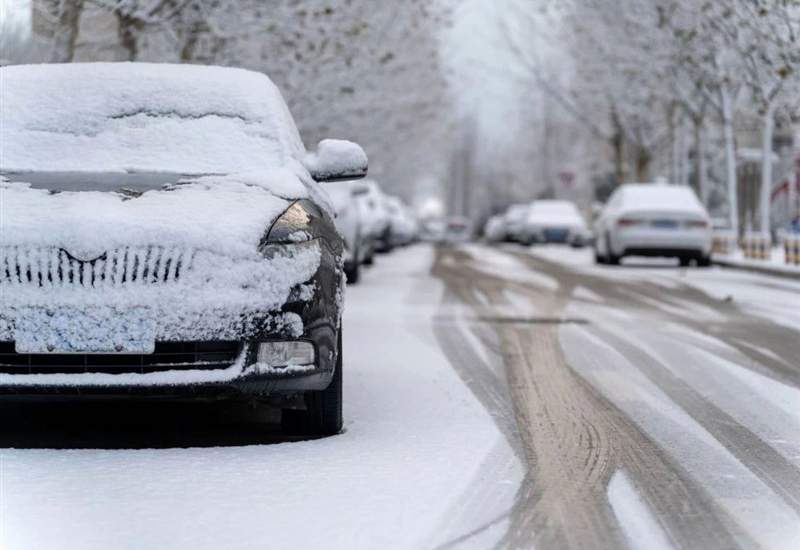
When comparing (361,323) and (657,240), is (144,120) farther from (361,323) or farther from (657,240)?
(657,240)

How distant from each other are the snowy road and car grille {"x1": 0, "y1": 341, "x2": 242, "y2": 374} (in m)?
0.33

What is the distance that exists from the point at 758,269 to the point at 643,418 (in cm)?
1917

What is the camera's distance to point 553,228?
1861 inches

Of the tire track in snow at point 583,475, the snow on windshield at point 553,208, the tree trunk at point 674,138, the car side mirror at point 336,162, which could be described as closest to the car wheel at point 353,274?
the tire track in snow at point 583,475

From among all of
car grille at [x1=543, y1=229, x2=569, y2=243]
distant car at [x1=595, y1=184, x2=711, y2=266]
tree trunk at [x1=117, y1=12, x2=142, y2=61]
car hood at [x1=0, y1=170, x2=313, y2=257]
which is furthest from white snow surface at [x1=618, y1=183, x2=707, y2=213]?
car hood at [x1=0, y1=170, x2=313, y2=257]

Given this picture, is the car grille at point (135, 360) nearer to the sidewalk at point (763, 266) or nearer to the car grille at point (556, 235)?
the sidewalk at point (763, 266)

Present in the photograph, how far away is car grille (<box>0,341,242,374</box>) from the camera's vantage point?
582 centimetres

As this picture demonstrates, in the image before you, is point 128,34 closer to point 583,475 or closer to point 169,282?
point 169,282

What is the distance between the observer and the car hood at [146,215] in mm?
5922

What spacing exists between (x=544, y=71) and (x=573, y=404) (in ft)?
143

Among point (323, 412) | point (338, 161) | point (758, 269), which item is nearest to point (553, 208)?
point (758, 269)

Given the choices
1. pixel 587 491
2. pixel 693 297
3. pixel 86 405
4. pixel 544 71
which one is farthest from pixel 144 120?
pixel 544 71

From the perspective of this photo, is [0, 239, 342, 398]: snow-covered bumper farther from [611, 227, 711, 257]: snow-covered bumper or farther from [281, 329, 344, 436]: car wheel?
[611, 227, 711, 257]: snow-covered bumper

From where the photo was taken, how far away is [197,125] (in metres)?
7.16
